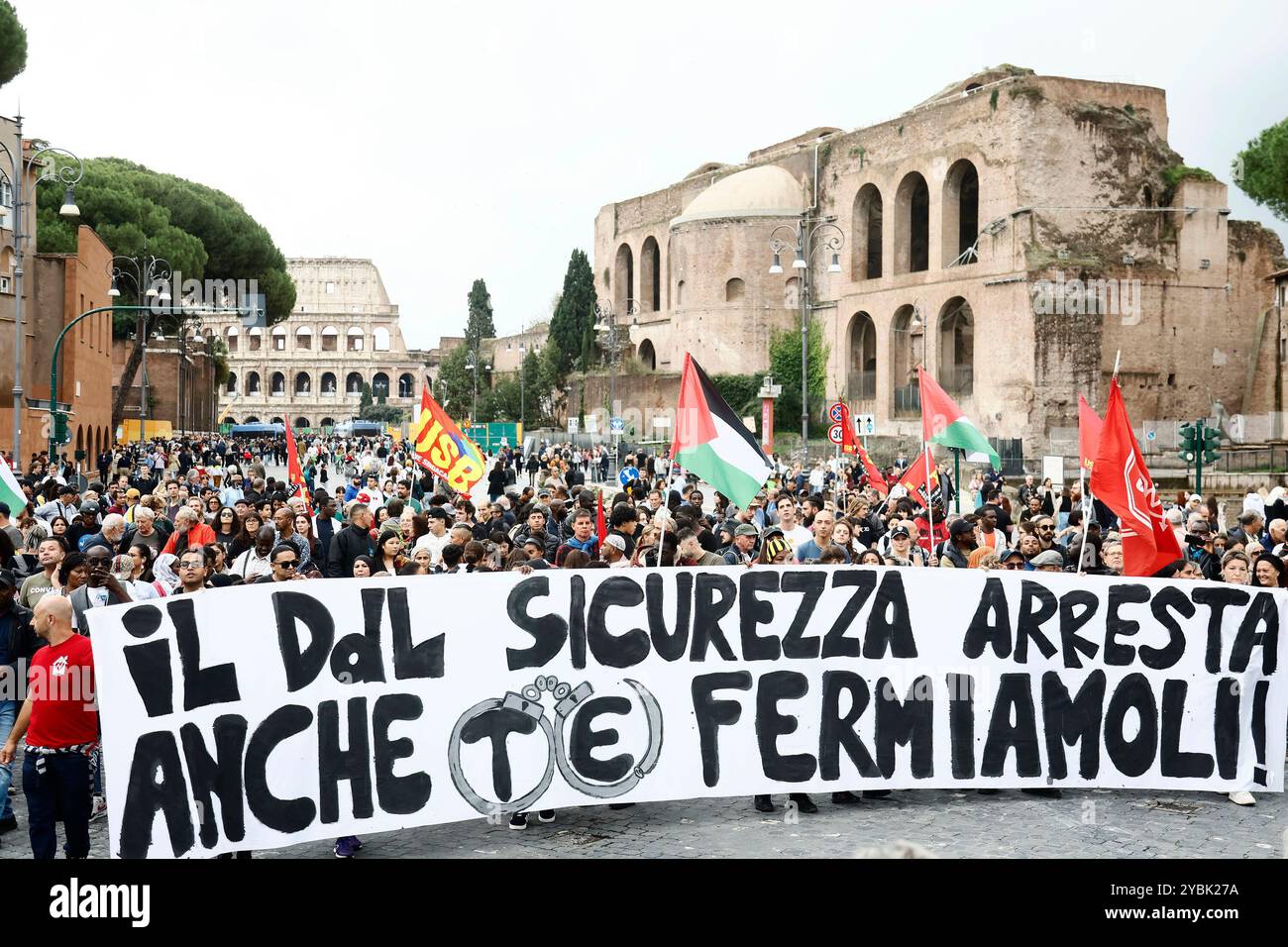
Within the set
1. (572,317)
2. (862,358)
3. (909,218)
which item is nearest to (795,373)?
(862,358)

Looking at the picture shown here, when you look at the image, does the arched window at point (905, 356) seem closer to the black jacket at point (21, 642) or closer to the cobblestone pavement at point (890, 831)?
the cobblestone pavement at point (890, 831)

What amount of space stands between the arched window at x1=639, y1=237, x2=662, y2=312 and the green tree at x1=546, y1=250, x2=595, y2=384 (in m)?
4.82

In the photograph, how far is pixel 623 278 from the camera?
71688 mm

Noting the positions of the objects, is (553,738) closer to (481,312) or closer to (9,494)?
(9,494)

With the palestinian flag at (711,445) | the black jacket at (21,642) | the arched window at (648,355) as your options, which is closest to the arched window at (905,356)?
the arched window at (648,355)

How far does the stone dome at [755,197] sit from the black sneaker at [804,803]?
51.2 metres

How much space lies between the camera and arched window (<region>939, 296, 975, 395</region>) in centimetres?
4819

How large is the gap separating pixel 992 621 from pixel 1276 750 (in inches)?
74.7

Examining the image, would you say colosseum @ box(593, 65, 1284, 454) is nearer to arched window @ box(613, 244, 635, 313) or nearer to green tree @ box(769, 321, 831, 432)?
green tree @ box(769, 321, 831, 432)

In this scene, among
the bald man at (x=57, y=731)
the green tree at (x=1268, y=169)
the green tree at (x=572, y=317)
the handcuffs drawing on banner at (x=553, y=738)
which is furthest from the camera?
the green tree at (x=572, y=317)

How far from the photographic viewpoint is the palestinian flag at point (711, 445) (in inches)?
340

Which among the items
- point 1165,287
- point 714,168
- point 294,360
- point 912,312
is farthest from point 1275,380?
point 294,360

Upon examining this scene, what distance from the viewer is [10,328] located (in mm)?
39875
